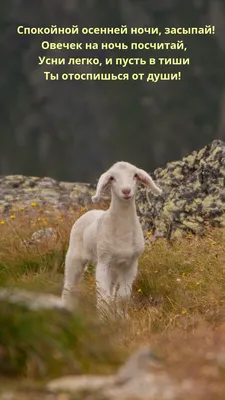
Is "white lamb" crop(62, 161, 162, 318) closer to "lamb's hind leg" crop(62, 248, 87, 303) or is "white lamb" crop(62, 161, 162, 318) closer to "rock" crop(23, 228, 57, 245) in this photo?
"lamb's hind leg" crop(62, 248, 87, 303)

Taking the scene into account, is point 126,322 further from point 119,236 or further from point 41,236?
point 41,236

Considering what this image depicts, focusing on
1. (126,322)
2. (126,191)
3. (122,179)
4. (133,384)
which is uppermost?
(122,179)

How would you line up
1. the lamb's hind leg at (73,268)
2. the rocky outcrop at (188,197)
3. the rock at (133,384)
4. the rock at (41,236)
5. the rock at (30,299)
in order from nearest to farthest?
the rock at (133,384) < the rock at (30,299) < the lamb's hind leg at (73,268) < the rock at (41,236) < the rocky outcrop at (188,197)

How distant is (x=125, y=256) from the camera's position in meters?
7.33

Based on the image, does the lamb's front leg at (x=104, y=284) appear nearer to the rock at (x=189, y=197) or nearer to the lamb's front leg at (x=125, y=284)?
the lamb's front leg at (x=125, y=284)

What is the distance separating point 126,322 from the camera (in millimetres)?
6180

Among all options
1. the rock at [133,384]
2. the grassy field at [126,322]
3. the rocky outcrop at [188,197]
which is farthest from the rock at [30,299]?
the rocky outcrop at [188,197]

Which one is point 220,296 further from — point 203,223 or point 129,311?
point 203,223

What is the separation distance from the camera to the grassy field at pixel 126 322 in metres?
3.61

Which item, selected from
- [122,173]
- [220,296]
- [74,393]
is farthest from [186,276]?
[74,393]

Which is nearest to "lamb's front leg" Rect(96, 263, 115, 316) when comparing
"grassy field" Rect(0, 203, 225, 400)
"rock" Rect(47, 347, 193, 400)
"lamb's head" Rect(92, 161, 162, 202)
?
"grassy field" Rect(0, 203, 225, 400)

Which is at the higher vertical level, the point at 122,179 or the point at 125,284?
the point at 122,179

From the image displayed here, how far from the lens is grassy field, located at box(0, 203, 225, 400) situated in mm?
3609

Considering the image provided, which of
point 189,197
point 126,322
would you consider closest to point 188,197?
point 189,197
